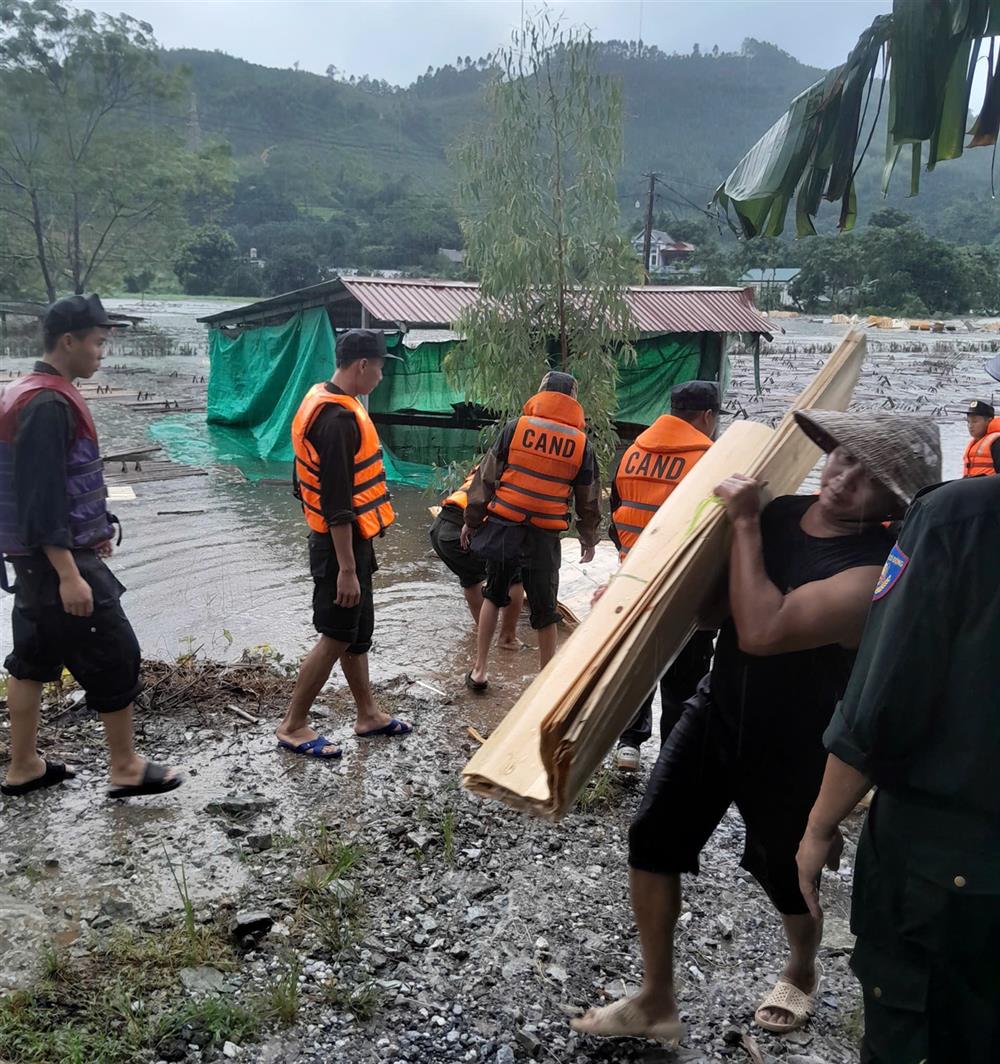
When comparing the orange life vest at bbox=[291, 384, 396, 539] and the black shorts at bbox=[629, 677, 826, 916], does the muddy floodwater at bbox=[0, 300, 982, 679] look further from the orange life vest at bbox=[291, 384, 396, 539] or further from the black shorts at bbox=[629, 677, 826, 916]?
the black shorts at bbox=[629, 677, 826, 916]

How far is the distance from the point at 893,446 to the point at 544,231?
6.97 m

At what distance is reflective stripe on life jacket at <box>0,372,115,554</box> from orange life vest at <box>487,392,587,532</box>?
6.97 ft

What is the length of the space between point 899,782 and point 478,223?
7.83 metres

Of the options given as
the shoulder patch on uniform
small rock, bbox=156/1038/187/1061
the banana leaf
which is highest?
the banana leaf

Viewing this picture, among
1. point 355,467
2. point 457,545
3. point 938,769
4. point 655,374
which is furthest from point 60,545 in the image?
point 655,374

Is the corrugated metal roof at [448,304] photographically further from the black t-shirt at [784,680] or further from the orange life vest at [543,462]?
the black t-shirt at [784,680]

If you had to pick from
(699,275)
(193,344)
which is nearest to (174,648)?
(193,344)

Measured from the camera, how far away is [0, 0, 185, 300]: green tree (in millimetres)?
28766

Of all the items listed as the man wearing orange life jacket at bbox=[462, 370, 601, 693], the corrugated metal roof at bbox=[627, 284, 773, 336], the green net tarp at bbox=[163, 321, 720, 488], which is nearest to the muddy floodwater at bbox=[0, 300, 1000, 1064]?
the man wearing orange life jacket at bbox=[462, 370, 601, 693]

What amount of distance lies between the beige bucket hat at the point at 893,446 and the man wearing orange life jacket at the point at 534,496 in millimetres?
2735

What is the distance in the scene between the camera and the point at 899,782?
4.97ft

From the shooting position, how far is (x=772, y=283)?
158ft

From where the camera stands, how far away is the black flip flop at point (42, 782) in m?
3.50

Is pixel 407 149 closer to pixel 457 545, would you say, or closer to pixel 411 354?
pixel 411 354
